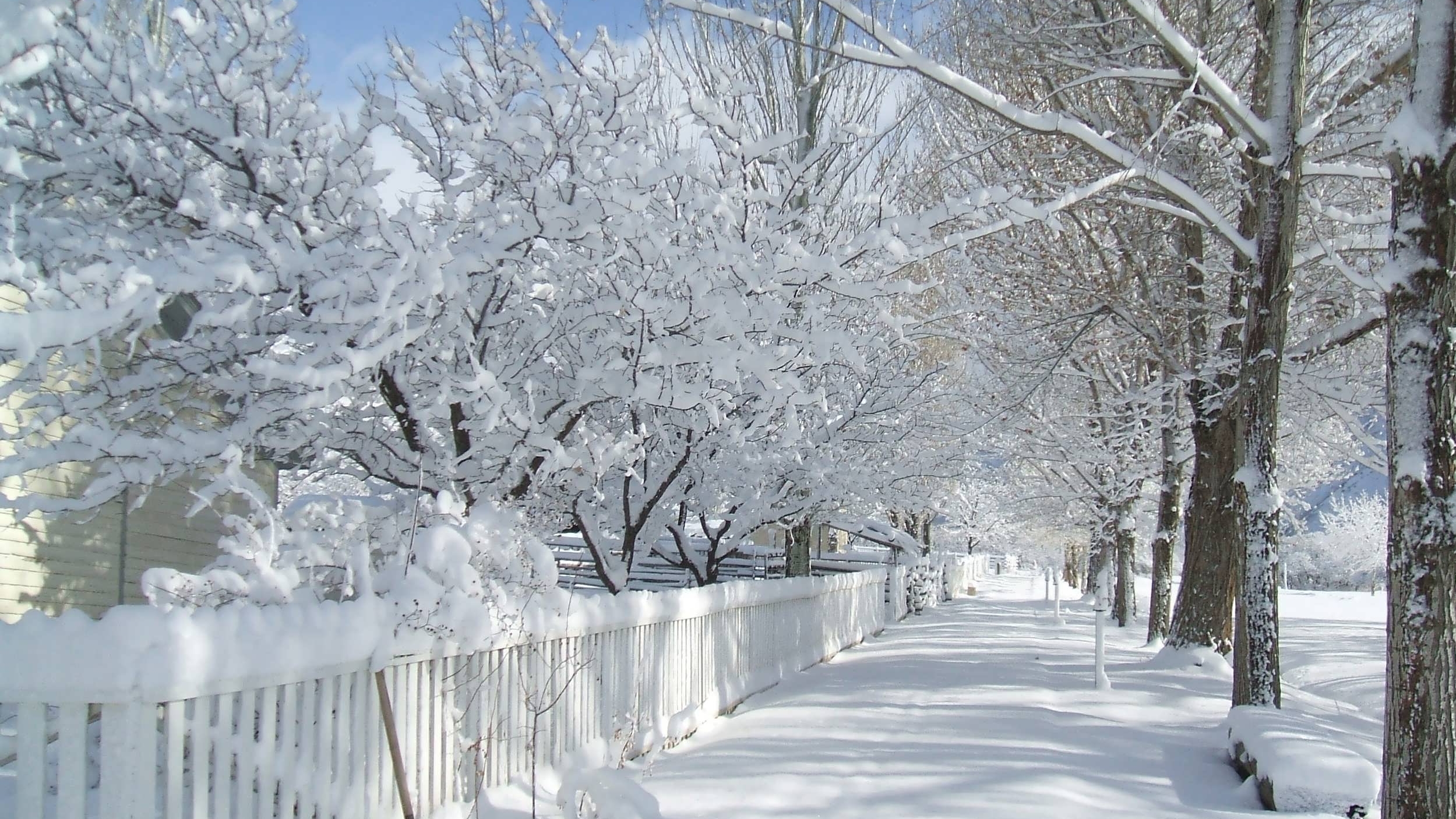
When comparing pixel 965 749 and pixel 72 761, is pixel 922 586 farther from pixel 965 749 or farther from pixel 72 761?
pixel 72 761

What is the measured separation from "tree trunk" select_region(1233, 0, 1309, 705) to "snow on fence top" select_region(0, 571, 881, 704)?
5120mm

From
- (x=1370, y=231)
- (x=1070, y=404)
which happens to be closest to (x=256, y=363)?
(x=1370, y=231)

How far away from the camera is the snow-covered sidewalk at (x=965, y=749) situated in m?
5.39

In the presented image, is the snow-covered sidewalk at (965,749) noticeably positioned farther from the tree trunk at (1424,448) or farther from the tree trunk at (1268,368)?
the tree trunk at (1424,448)

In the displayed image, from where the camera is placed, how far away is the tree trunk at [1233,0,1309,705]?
6816 mm

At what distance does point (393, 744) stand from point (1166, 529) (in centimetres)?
1479

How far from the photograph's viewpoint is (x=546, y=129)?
5.79m

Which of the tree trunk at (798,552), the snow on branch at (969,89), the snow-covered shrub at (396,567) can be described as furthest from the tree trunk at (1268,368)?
the tree trunk at (798,552)

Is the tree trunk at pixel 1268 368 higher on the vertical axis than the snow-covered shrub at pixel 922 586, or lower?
higher

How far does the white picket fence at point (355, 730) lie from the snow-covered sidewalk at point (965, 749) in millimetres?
596

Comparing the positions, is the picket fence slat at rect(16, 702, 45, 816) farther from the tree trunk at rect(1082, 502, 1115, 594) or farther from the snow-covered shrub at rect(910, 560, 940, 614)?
the snow-covered shrub at rect(910, 560, 940, 614)

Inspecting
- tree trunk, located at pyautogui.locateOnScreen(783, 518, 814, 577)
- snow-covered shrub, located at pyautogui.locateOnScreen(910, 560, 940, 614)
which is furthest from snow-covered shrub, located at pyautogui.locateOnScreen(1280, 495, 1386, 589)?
tree trunk, located at pyautogui.locateOnScreen(783, 518, 814, 577)

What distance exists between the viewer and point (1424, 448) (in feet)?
14.0

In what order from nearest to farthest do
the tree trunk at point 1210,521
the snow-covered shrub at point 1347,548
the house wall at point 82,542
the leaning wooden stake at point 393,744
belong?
the leaning wooden stake at point 393,744 → the house wall at point 82,542 → the tree trunk at point 1210,521 → the snow-covered shrub at point 1347,548
